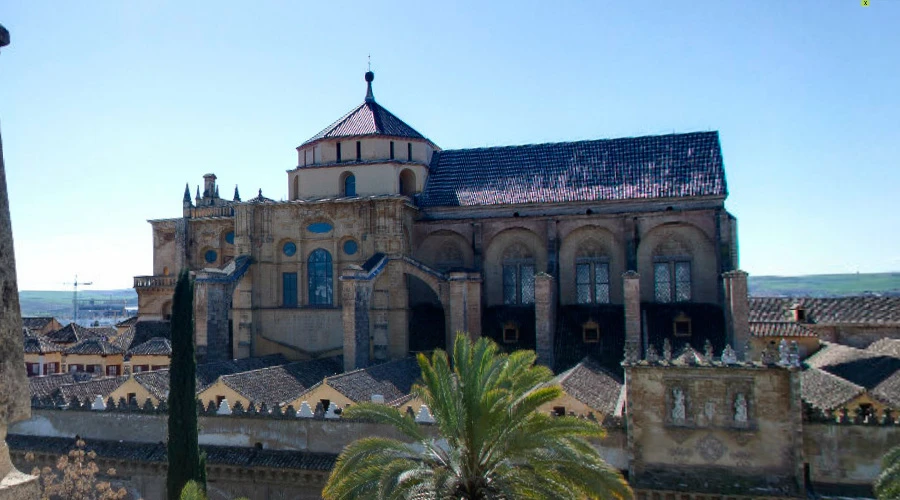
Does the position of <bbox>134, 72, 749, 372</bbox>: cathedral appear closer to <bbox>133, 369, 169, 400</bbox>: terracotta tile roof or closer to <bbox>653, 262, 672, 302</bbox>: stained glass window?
<bbox>653, 262, 672, 302</bbox>: stained glass window

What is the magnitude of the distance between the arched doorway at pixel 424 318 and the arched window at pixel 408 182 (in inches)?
176

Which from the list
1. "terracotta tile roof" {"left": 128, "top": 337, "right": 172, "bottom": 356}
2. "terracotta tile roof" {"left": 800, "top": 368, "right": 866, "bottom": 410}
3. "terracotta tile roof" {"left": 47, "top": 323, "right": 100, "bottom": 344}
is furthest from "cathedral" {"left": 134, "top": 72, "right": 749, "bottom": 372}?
"terracotta tile roof" {"left": 47, "top": 323, "right": 100, "bottom": 344}

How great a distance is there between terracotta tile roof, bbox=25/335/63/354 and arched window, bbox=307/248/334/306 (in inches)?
873

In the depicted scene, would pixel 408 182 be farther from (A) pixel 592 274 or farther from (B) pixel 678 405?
(B) pixel 678 405

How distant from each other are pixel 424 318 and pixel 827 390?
1598 centimetres

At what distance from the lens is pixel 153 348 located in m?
40.9

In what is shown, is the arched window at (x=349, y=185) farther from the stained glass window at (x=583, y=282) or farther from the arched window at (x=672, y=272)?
the arched window at (x=672, y=272)

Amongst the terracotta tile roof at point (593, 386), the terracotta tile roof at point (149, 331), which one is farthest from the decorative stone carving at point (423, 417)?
the terracotta tile roof at point (149, 331)

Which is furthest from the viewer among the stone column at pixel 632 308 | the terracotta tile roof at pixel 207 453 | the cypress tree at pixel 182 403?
the stone column at pixel 632 308

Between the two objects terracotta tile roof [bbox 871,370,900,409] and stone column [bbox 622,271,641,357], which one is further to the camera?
stone column [bbox 622,271,641,357]

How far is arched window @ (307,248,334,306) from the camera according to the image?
34.2 meters

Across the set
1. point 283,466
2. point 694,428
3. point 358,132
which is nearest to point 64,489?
point 283,466

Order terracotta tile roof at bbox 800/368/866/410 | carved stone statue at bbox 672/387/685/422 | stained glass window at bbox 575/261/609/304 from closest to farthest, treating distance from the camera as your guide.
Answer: carved stone statue at bbox 672/387/685/422
terracotta tile roof at bbox 800/368/866/410
stained glass window at bbox 575/261/609/304

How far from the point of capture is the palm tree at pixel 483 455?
43.8ft
